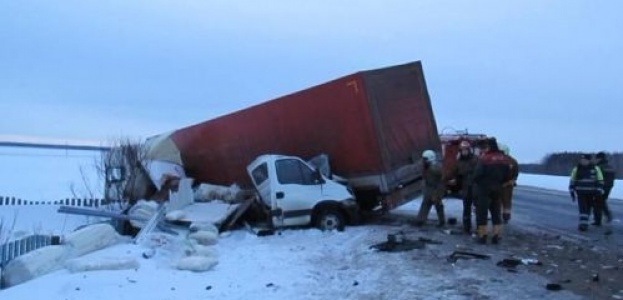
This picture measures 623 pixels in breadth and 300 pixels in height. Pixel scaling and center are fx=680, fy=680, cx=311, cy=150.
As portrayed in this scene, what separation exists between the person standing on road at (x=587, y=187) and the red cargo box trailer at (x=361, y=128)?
326 cm

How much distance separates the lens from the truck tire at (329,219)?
13806mm

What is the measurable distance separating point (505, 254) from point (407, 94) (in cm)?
534

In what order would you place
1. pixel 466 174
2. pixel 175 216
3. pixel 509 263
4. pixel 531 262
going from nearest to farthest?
1. pixel 509 263
2. pixel 531 262
3. pixel 466 174
4. pixel 175 216

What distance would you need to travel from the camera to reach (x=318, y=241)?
41.1ft

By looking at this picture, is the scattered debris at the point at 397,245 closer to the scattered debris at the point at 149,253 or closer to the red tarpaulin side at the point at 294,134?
the red tarpaulin side at the point at 294,134

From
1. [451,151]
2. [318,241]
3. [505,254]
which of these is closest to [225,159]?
[318,241]

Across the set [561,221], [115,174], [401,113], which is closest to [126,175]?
[115,174]

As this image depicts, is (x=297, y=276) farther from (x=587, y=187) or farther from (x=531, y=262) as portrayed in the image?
(x=587, y=187)

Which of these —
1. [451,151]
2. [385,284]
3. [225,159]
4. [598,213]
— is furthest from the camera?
[451,151]

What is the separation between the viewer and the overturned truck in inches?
559

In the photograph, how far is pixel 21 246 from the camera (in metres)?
12.2

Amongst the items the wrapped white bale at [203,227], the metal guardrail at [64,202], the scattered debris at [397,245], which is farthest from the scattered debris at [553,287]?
the metal guardrail at [64,202]

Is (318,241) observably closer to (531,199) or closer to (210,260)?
(210,260)

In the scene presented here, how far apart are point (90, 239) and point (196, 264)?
2.51 m
